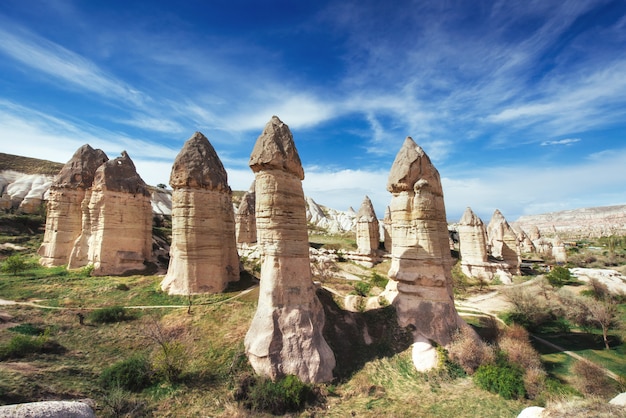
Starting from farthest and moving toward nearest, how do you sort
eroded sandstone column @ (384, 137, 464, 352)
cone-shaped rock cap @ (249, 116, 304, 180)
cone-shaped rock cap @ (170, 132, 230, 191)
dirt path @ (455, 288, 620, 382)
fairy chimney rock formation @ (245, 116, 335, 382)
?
1. dirt path @ (455, 288, 620, 382)
2. cone-shaped rock cap @ (170, 132, 230, 191)
3. eroded sandstone column @ (384, 137, 464, 352)
4. cone-shaped rock cap @ (249, 116, 304, 180)
5. fairy chimney rock formation @ (245, 116, 335, 382)

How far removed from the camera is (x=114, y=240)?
20.4m

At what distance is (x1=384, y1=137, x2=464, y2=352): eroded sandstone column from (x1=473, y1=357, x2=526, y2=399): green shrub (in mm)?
1964

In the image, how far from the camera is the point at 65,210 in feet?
76.3

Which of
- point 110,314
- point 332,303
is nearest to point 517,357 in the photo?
point 332,303

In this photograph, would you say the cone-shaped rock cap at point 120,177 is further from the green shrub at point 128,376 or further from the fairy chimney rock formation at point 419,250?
the fairy chimney rock formation at point 419,250

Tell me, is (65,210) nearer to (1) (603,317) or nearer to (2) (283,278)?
(2) (283,278)

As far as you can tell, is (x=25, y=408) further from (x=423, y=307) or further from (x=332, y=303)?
(x=423, y=307)

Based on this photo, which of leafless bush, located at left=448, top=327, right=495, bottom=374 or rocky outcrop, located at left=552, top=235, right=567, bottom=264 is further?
rocky outcrop, located at left=552, top=235, right=567, bottom=264

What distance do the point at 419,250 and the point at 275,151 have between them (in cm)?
834

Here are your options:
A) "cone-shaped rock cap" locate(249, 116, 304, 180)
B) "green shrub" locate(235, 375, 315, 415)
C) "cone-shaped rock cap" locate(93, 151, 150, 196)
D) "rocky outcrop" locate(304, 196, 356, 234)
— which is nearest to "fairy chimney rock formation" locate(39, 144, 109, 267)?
"cone-shaped rock cap" locate(93, 151, 150, 196)

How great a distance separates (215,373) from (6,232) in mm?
35004

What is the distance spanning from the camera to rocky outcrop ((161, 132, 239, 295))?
54.1 ft

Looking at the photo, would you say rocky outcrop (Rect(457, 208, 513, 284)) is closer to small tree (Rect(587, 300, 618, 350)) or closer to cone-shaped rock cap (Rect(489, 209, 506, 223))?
cone-shaped rock cap (Rect(489, 209, 506, 223))

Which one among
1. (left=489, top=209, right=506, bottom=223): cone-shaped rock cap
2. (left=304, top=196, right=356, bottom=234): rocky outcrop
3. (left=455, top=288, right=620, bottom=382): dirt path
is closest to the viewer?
(left=455, top=288, right=620, bottom=382): dirt path
